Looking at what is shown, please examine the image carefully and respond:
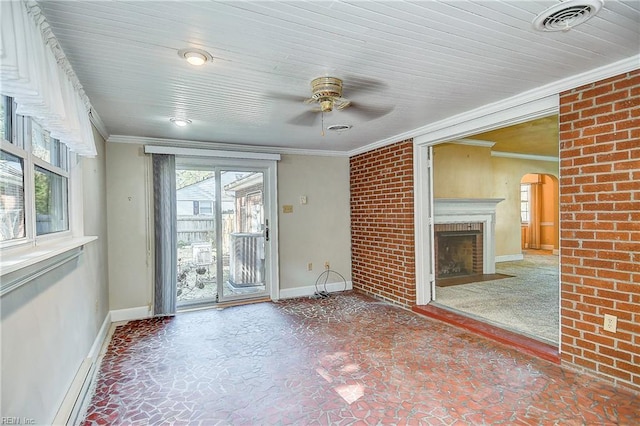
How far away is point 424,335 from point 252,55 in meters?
3.00

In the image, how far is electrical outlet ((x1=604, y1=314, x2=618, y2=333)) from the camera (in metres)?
2.26

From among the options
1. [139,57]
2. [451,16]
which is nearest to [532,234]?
[451,16]

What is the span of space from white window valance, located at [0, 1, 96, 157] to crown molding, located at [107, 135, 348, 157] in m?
2.10

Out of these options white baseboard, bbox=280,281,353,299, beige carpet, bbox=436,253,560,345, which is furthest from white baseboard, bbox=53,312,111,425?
beige carpet, bbox=436,253,560,345

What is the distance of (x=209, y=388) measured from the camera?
239 centimetres

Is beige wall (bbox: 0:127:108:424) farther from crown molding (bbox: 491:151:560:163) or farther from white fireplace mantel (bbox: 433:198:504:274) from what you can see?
crown molding (bbox: 491:151:560:163)

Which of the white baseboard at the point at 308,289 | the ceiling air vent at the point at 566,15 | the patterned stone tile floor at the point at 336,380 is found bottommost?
the patterned stone tile floor at the point at 336,380

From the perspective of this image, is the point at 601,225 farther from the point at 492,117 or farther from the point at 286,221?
the point at 286,221

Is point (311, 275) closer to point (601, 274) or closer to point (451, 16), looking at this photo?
point (601, 274)

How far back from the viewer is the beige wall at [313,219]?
4.94m

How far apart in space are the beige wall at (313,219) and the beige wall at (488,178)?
1.70 meters

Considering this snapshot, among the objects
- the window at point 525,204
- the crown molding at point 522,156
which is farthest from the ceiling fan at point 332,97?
the window at point 525,204

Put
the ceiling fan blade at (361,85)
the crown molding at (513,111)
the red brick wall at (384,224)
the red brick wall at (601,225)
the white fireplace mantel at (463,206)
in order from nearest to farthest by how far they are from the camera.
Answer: the red brick wall at (601,225), the crown molding at (513,111), the ceiling fan blade at (361,85), the red brick wall at (384,224), the white fireplace mantel at (463,206)

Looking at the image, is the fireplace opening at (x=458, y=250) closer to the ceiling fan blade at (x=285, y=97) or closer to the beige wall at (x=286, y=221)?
the beige wall at (x=286, y=221)
